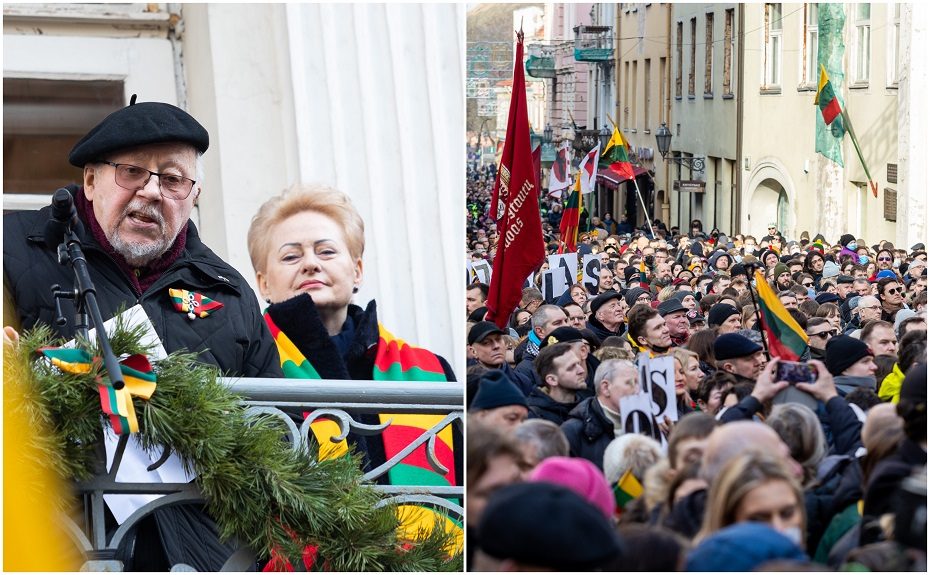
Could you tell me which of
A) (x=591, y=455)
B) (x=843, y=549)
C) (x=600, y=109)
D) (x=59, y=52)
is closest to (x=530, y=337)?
(x=600, y=109)

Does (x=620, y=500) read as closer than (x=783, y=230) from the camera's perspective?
Yes

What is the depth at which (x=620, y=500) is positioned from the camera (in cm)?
293

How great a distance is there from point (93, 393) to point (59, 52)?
3.60m

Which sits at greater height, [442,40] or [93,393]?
[442,40]

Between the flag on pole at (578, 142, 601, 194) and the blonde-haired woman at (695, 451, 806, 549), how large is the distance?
23.6 feet

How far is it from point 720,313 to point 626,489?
389cm

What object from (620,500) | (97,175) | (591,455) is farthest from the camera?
(97,175)

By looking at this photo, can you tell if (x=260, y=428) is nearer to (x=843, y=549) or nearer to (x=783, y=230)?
(x=843, y=549)

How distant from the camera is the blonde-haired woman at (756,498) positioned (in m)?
2.63

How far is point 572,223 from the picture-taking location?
1042 centimetres

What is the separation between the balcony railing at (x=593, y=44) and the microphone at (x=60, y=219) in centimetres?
231

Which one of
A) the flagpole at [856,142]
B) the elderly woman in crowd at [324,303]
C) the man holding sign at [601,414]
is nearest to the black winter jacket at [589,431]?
the man holding sign at [601,414]

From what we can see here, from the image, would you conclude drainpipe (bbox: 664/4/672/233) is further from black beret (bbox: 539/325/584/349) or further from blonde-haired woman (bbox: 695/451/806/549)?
blonde-haired woman (bbox: 695/451/806/549)

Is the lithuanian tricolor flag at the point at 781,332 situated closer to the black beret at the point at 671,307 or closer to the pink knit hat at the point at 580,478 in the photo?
the pink knit hat at the point at 580,478
